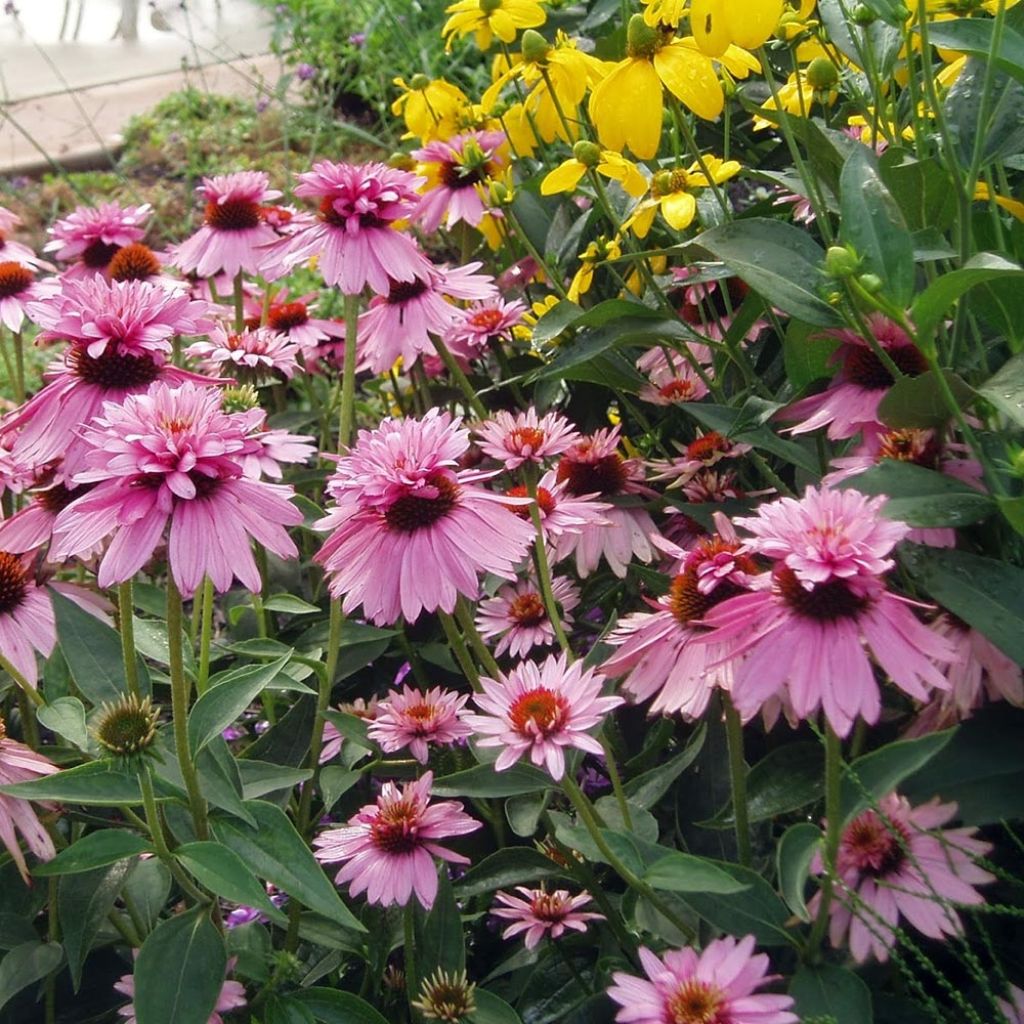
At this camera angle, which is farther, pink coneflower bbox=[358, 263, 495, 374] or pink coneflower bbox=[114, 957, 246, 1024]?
pink coneflower bbox=[358, 263, 495, 374]

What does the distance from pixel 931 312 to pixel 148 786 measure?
54cm

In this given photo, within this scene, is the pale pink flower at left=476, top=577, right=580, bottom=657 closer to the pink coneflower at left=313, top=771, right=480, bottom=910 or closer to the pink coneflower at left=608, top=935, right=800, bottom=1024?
the pink coneflower at left=313, top=771, right=480, bottom=910

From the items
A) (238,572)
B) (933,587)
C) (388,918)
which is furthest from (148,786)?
(933,587)

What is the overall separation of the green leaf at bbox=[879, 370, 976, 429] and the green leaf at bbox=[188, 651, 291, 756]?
42cm

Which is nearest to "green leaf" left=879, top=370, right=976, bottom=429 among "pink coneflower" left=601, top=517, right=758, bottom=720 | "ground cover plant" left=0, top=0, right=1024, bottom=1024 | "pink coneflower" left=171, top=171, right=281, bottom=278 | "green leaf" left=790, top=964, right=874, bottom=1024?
"ground cover plant" left=0, top=0, right=1024, bottom=1024

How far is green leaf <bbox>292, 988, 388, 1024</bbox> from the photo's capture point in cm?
86

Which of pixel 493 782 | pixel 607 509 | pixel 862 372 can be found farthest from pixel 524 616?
pixel 862 372

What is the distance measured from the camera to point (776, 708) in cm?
80

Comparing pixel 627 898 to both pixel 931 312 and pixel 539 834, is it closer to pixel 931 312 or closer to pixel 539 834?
pixel 539 834

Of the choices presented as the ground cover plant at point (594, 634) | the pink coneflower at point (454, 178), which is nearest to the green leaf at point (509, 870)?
the ground cover plant at point (594, 634)

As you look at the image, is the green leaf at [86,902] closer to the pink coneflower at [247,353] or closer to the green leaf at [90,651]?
the green leaf at [90,651]

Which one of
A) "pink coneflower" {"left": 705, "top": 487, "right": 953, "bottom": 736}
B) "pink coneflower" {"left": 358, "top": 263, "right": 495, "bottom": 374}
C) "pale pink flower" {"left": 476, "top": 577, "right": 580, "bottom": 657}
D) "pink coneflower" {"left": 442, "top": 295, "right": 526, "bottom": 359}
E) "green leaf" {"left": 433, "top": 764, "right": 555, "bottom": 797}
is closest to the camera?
"pink coneflower" {"left": 705, "top": 487, "right": 953, "bottom": 736}

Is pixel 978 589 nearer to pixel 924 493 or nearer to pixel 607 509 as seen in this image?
pixel 924 493

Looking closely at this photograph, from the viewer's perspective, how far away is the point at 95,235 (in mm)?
1397
